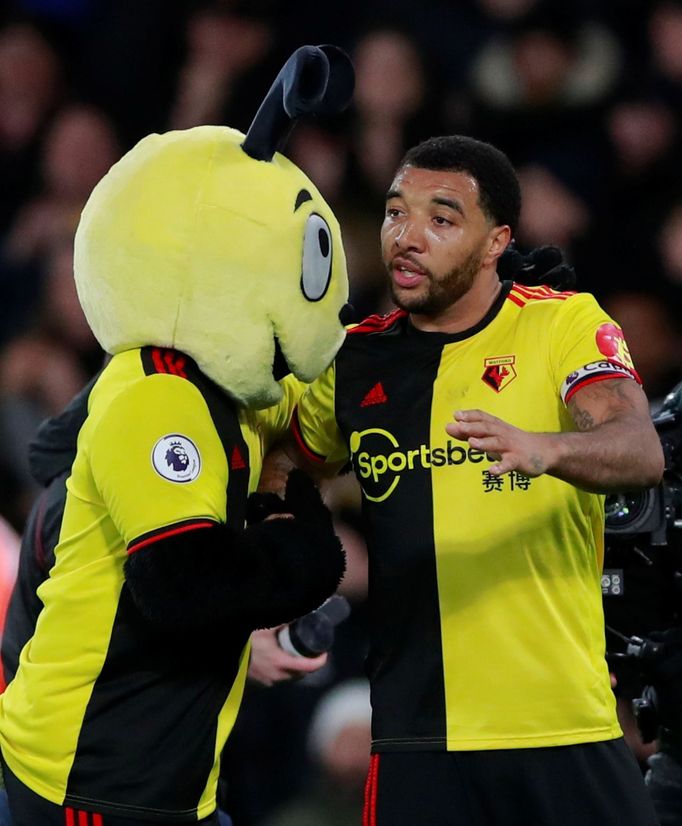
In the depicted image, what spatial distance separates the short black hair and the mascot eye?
299mm

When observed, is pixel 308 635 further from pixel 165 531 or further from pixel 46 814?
pixel 165 531

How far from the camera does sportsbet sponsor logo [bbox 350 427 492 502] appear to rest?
227cm

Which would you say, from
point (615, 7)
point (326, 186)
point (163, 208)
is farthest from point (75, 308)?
point (163, 208)

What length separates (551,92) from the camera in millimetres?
4410

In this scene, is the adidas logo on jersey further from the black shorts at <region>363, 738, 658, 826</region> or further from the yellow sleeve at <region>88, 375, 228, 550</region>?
the black shorts at <region>363, 738, 658, 826</region>

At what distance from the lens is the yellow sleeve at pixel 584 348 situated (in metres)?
2.15

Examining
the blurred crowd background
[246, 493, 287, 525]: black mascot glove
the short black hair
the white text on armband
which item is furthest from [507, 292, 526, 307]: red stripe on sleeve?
the blurred crowd background

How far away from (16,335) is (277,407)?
2.18 meters

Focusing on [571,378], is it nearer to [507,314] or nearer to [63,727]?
[507,314]

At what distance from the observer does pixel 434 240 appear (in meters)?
2.30

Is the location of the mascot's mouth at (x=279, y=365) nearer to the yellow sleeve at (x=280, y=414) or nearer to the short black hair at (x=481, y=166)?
the yellow sleeve at (x=280, y=414)

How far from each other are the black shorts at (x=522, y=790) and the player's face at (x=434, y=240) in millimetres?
776

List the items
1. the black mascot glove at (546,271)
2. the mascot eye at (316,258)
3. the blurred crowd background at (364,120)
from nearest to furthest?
the mascot eye at (316,258) → the black mascot glove at (546,271) → the blurred crowd background at (364,120)

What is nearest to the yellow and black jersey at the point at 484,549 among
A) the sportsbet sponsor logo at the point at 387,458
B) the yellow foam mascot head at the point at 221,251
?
the sportsbet sponsor logo at the point at 387,458
